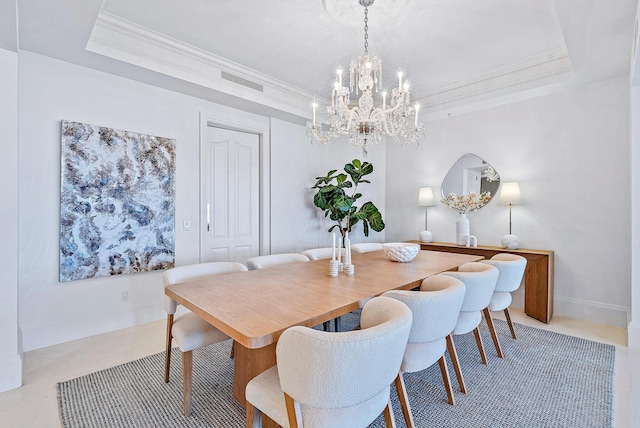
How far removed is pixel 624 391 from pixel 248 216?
383cm

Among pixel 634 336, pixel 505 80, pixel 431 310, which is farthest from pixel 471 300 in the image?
pixel 505 80

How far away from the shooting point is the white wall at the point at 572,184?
10.4ft

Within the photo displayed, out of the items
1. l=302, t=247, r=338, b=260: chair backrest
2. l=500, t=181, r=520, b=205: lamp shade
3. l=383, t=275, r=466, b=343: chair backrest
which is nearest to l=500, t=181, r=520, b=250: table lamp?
l=500, t=181, r=520, b=205: lamp shade

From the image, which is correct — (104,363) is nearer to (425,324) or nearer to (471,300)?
(425,324)

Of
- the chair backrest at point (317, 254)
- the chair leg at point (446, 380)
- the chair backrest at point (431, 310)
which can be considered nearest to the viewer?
the chair backrest at point (431, 310)

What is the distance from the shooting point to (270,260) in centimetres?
268

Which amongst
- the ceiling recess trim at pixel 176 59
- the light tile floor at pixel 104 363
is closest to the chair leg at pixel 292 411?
the light tile floor at pixel 104 363

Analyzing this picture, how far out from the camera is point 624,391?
2.00 meters

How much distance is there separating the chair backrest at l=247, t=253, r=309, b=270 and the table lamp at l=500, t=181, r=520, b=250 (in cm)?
249

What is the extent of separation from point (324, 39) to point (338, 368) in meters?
2.89

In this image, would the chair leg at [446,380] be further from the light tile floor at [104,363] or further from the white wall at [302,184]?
the white wall at [302,184]

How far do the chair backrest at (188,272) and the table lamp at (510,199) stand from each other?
313 cm

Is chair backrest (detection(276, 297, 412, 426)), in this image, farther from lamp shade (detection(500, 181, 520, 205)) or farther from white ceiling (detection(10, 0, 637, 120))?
lamp shade (detection(500, 181, 520, 205))

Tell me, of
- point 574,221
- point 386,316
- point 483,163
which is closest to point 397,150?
point 483,163
